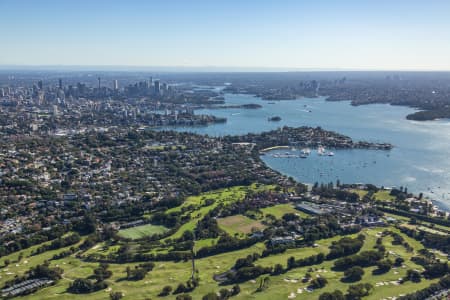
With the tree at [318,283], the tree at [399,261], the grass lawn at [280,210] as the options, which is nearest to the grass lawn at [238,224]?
the grass lawn at [280,210]

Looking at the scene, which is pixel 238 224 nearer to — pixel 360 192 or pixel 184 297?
pixel 184 297

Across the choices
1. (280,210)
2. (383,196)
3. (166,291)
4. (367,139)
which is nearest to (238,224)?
(280,210)

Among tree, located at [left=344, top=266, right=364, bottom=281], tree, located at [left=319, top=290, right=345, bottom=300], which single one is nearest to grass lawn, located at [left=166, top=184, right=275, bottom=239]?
tree, located at [left=344, top=266, right=364, bottom=281]

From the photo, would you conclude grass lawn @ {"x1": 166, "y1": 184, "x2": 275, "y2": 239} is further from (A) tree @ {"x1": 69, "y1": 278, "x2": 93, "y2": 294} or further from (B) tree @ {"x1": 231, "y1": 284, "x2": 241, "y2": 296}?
(B) tree @ {"x1": 231, "y1": 284, "x2": 241, "y2": 296}

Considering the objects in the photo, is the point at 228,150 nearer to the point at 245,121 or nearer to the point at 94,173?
the point at 94,173

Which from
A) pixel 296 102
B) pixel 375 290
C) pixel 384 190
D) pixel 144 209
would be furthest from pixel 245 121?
pixel 375 290
